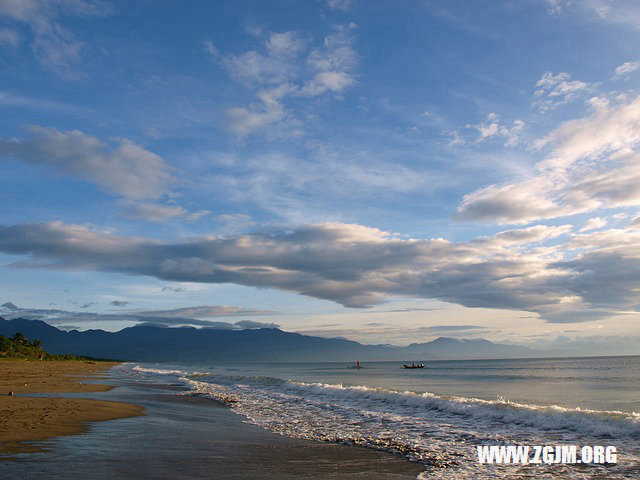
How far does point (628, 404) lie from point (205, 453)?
111 ft

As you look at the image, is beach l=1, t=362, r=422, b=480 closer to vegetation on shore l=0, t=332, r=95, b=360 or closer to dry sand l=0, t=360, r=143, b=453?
dry sand l=0, t=360, r=143, b=453

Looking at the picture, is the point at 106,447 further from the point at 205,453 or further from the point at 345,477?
the point at 345,477

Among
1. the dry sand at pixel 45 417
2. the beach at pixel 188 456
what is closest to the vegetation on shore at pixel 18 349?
the dry sand at pixel 45 417

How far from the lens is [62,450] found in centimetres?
1338

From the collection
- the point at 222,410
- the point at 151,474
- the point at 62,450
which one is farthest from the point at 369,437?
the point at 222,410

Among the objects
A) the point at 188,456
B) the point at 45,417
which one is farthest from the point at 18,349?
the point at 188,456

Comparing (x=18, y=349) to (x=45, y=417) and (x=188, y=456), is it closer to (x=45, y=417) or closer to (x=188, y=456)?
(x=45, y=417)

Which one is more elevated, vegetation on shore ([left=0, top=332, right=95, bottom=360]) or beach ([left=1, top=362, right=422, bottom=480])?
beach ([left=1, top=362, right=422, bottom=480])

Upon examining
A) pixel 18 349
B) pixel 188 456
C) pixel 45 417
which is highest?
pixel 188 456

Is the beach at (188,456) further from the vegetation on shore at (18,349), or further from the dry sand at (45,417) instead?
the vegetation on shore at (18,349)

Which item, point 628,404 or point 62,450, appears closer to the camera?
point 62,450

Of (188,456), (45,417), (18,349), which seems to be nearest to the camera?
(188,456)

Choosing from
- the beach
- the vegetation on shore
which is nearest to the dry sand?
the beach

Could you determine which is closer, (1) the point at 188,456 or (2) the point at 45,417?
(1) the point at 188,456
